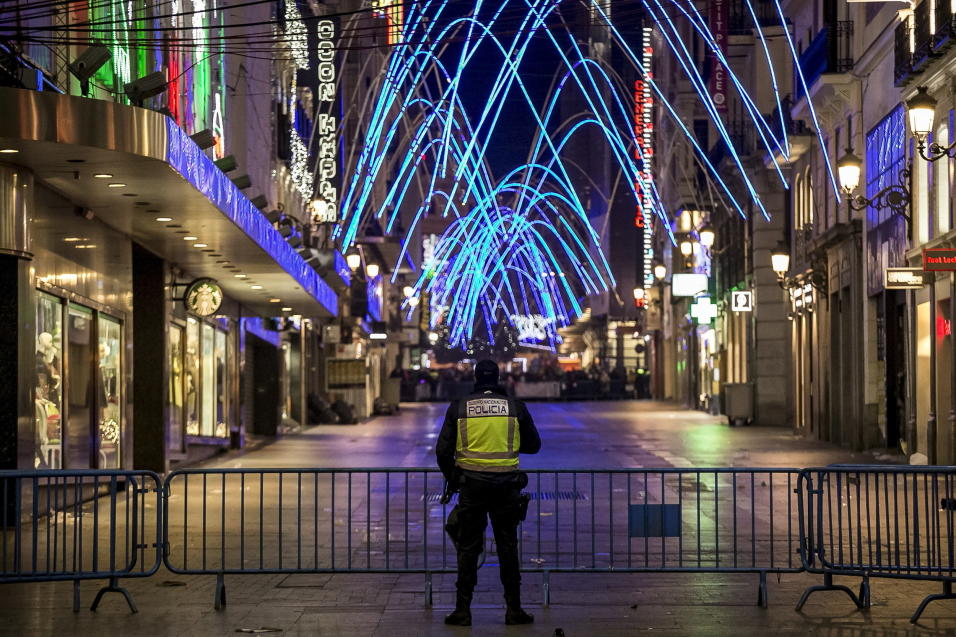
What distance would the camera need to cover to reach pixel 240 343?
33844 millimetres

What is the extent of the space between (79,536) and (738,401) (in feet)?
112

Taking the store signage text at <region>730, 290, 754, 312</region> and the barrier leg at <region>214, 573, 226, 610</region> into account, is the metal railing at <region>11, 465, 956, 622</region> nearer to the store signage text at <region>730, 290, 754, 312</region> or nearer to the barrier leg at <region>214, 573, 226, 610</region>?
the barrier leg at <region>214, 573, 226, 610</region>

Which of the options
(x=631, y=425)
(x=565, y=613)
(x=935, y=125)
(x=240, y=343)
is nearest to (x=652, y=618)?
(x=565, y=613)

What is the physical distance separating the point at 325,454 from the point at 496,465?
2018 centimetres

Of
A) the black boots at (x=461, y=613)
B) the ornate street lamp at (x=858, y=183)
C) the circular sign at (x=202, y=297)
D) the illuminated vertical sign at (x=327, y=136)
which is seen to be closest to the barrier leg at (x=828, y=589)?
the black boots at (x=461, y=613)

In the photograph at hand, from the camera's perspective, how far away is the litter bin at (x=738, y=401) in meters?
43.0

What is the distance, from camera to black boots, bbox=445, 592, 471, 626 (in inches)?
376

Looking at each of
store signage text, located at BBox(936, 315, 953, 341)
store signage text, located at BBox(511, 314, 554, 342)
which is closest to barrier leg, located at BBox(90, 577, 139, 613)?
store signage text, located at BBox(936, 315, 953, 341)

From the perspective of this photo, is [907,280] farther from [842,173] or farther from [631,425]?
[631,425]

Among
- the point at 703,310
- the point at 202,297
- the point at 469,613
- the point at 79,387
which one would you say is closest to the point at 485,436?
the point at 469,613

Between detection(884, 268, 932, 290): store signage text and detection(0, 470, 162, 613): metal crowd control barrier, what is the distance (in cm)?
1098

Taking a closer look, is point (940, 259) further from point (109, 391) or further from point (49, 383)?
point (109, 391)

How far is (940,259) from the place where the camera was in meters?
19.1

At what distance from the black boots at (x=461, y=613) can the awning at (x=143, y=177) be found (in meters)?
6.54
